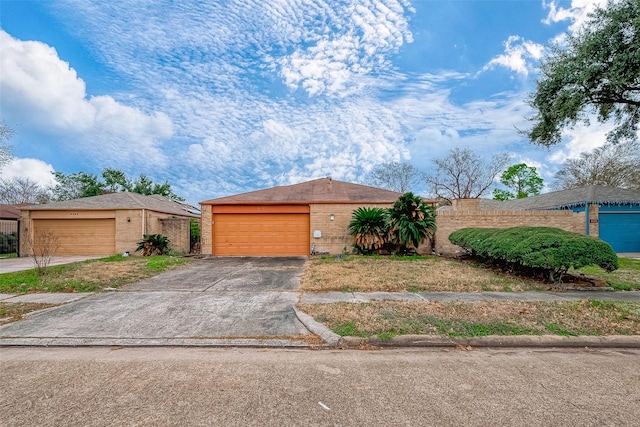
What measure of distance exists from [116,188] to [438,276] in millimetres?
30630

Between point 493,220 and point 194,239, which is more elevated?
point 493,220

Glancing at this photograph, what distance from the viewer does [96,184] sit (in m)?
26.9

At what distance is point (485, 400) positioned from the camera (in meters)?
2.44

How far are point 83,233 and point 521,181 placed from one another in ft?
117

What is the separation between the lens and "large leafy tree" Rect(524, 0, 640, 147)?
31.0ft

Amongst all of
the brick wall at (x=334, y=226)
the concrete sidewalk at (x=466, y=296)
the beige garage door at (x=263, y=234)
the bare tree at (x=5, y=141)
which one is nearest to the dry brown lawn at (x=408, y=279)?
the concrete sidewalk at (x=466, y=296)

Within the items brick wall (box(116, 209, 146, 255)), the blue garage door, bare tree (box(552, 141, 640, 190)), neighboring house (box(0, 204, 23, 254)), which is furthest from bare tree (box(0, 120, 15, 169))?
bare tree (box(552, 141, 640, 190))

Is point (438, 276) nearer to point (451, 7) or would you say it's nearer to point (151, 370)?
point (151, 370)

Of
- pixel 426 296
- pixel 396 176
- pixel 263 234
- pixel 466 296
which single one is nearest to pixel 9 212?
pixel 263 234

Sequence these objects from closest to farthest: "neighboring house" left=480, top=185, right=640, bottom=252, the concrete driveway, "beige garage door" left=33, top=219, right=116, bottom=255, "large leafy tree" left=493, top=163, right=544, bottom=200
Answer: the concrete driveway
"beige garage door" left=33, top=219, right=116, bottom=255
"neighboring house" left=480, top=185, right=640, bottom=252
"large leafy tree" left=493, top=163, right=544, bottom=200

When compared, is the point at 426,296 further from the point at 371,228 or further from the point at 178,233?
the point at 178,233

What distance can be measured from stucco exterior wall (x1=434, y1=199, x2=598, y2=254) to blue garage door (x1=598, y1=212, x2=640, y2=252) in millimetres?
2911

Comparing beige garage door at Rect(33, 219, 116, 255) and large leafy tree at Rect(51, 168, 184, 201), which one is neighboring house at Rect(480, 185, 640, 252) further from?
large leafy tree at Rect(51, 168, 184, 201)

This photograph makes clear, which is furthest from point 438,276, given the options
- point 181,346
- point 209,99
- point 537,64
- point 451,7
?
point 209,99
